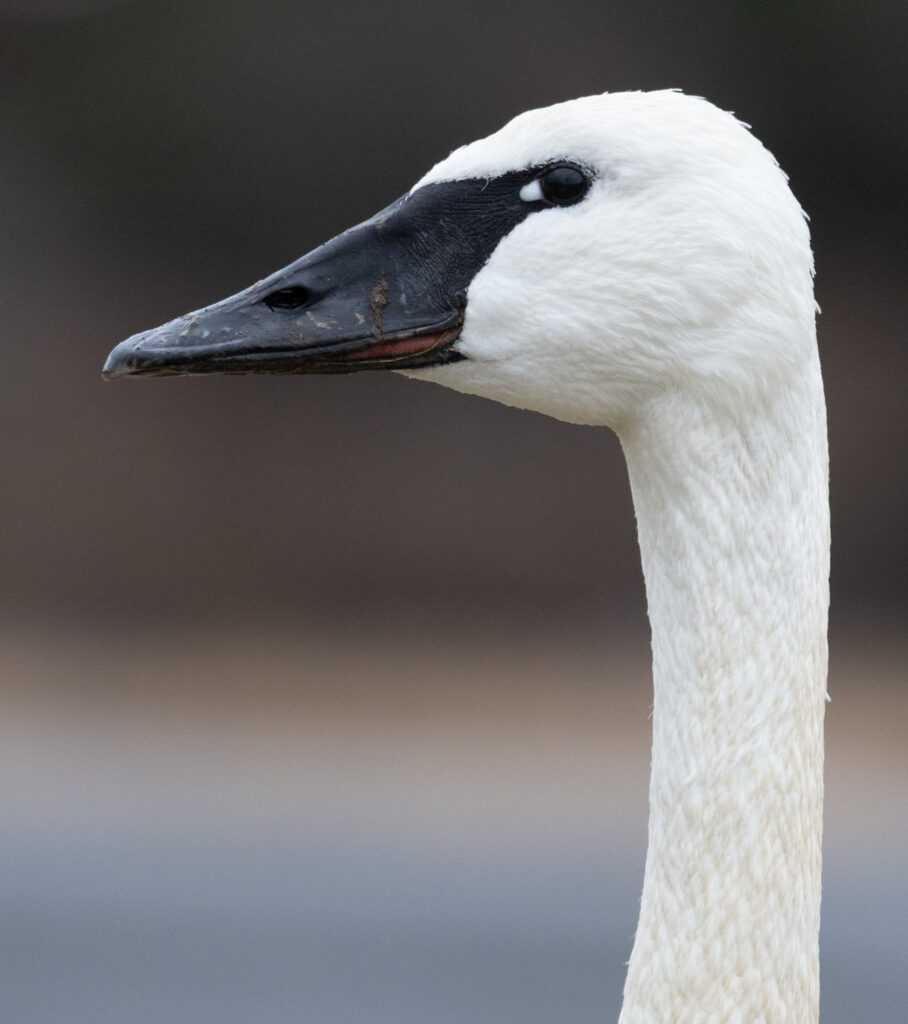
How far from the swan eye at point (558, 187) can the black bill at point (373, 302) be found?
1 cm

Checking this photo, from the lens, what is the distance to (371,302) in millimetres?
1831

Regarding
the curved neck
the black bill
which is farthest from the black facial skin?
the curved neck

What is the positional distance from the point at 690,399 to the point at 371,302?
15.4 inches

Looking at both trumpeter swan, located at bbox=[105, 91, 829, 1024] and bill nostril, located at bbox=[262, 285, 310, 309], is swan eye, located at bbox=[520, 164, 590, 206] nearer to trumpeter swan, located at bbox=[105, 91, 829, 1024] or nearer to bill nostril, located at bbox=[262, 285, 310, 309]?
trumpeter swan, located at bbox=[105, 91, 829, 1024]

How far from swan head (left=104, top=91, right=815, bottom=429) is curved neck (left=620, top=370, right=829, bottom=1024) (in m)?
0.07

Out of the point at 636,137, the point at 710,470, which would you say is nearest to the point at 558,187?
the point at 636,137

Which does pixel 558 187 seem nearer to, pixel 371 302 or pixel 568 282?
pixel 568 282

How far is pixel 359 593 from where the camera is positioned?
8250 millimetres

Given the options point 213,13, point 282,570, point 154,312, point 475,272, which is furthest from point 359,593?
point 475,272

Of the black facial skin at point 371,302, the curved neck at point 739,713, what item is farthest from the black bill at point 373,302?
the curved neck at point 739,713

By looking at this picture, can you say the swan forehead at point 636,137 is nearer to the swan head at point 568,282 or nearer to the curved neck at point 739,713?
the swan head at point 568,282

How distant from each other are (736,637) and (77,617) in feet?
22.6

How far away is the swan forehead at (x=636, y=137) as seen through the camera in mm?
1698

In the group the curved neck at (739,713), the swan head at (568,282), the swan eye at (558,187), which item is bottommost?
the curved neck at (739,713)
